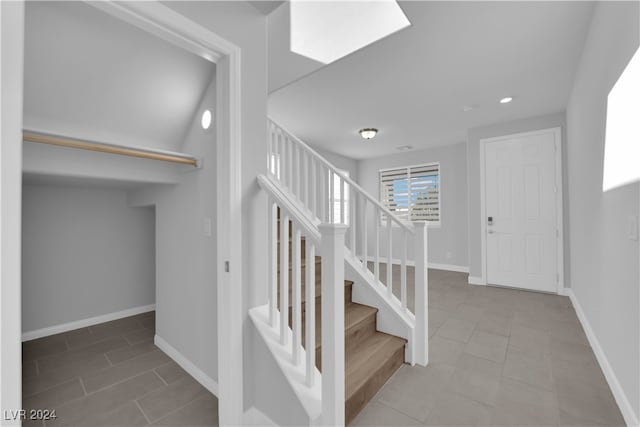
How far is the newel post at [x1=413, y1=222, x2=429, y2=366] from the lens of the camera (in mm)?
2033

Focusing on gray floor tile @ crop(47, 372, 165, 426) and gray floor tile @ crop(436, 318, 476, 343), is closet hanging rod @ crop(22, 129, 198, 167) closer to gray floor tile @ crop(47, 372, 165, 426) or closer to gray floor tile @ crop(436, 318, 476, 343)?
gray floor tile @ crop(47, 372, 165, 426)

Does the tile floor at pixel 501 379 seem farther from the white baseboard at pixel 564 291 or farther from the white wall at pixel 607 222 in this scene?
the white baseboard at pixel 564 291

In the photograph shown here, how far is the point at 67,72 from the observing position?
5.10 feet

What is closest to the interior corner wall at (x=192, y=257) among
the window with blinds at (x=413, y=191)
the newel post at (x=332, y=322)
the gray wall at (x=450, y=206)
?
the newel post at (x=332, y=322)

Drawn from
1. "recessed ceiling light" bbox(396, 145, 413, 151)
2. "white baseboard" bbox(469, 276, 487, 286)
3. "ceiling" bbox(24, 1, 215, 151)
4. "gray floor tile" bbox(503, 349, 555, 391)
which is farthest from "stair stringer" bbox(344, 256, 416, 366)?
"recessed ceiling light" bbox(396, 145, 413, 151)

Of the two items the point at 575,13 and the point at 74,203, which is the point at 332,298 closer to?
the point at 575,13

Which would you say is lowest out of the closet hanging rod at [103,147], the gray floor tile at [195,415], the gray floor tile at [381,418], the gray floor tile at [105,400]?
the gray floor tile at [195,415]

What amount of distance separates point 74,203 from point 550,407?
417 centimetres

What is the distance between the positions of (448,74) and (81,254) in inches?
163

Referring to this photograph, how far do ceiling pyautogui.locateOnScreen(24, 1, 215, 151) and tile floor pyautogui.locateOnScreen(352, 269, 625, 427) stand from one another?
7.69ft

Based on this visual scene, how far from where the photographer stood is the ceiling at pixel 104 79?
1.42m

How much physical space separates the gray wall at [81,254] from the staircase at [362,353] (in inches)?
88.4

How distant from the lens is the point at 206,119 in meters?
1.89

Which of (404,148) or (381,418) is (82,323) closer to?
(381,418)
